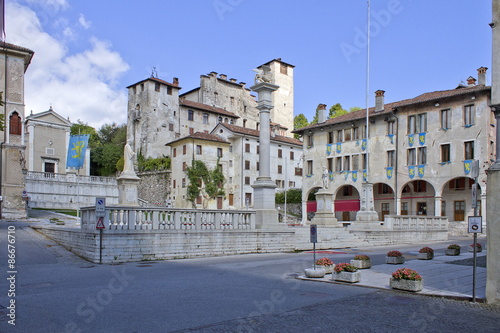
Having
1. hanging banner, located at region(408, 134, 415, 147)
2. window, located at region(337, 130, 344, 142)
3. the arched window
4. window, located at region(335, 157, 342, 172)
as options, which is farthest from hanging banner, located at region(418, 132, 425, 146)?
the arched window

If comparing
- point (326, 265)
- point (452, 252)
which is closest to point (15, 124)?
Answer: point (326, 265)

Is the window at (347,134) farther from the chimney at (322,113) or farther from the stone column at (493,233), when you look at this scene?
the stone column at (493,233)

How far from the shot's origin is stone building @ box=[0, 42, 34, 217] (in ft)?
115

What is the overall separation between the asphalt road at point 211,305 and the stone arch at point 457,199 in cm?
3345

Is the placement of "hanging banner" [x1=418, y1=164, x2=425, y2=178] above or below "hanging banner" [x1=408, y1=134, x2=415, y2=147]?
below

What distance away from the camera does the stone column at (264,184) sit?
801 inches

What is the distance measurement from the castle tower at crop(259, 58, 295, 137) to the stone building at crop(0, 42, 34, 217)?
165ft

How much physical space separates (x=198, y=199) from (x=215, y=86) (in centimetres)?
2810

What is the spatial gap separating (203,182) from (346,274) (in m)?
47.6

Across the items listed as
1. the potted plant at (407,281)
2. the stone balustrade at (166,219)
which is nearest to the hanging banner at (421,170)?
the stone balustrade at (166,219)

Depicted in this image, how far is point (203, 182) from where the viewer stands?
190 ft

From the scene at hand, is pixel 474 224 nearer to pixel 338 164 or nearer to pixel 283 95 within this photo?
pixel 338 164

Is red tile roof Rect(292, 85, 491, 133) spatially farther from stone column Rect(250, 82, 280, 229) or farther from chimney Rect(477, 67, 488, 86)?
stone column Rect(250, 82, 280, 229)

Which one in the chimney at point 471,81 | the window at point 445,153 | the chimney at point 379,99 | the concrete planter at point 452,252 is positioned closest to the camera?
the concrete planter at point 452,252
